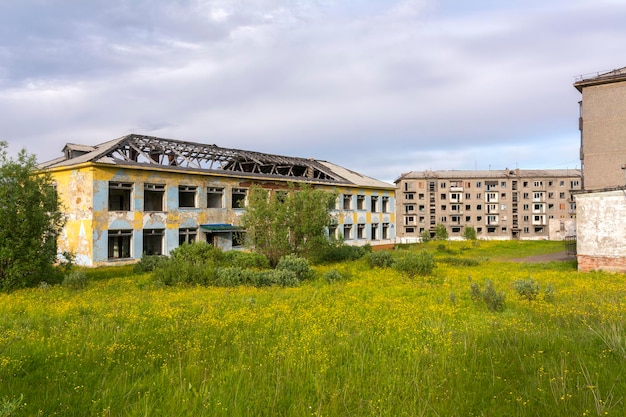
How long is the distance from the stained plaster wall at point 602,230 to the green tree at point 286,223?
13656 mm

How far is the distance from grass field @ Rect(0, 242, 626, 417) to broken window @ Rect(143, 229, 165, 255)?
14.2 m

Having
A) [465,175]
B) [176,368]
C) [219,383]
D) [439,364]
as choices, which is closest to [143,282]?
[176,368]

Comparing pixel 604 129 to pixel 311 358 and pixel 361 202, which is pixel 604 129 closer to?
pixel 361 202

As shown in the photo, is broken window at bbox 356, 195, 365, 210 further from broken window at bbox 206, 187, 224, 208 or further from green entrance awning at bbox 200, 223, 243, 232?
broken window at bbox 206, 187, 224, 208

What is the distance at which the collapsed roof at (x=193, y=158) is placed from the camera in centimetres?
2628

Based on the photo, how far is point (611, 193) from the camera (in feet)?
67.9

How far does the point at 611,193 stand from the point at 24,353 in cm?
2434

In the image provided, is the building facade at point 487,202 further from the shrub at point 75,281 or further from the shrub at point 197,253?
→ the shrub at point 75,281

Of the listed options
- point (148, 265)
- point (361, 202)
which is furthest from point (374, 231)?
point (148, 265)

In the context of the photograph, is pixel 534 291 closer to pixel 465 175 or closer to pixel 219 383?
pixel 219 383

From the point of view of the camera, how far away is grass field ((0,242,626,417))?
5.35m

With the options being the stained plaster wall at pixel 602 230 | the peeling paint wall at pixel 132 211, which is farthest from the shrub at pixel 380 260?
the peeling paint wall at pixel 132 211

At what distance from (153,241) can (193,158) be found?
680 centimetres

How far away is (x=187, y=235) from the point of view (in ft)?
93.8
